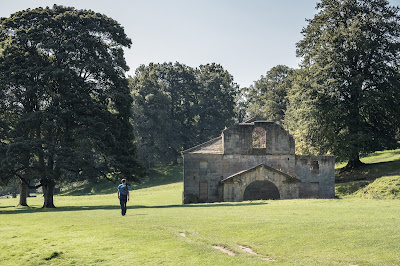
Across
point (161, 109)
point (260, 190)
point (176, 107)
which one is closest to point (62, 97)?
point (260, 190)

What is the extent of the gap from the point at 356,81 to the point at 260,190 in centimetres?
1523

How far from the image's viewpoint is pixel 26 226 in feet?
74.0

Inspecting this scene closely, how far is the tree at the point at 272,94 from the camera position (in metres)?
94.0

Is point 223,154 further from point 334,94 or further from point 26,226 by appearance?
point 26,226

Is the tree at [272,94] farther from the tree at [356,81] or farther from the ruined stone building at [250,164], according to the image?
the ruined stone building at [250,164]

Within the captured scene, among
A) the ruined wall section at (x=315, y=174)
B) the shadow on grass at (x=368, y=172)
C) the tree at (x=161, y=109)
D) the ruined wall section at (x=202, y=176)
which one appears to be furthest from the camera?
the tree at (x=161, y=109)

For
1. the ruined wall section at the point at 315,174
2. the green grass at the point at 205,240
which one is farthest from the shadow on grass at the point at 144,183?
the green grass at the point at 205,240

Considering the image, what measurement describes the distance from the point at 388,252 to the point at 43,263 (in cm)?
1042

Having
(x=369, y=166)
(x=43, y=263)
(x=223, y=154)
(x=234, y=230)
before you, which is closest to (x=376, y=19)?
(x=369, y=166)

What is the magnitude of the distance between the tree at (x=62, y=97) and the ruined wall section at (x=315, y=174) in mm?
16479

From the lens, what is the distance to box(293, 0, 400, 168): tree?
2000 inches

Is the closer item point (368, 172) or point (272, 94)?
point (368, 172)

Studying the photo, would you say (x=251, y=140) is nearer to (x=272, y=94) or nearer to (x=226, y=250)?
(x=226, y=250)

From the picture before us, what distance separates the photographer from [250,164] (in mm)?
48000
